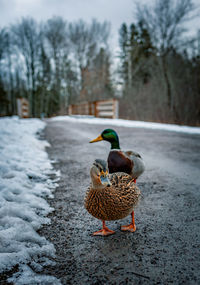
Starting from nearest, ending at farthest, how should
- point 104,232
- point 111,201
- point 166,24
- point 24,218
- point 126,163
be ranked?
point 111,201 < point 104,232 < point 24,218 < point 126,163 < point 166,24

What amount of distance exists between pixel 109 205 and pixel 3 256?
795mm

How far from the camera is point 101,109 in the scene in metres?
16.8

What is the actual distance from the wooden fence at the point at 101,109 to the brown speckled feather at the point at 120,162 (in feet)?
41.7

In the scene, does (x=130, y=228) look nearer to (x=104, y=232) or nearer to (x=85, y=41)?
(x=104, y=232)

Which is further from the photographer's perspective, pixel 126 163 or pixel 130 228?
pixel 126 163

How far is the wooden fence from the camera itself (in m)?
14.9

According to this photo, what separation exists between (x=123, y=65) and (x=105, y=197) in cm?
2530

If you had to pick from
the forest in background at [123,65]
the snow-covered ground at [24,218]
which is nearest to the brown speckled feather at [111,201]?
the snow-covered ground at [24,218]

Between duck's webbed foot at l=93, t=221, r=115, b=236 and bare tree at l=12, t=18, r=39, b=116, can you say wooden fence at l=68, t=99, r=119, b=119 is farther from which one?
duck's webbed foot at l=93, t=221, r=115, b=236

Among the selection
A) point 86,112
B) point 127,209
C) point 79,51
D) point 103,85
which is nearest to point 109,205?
point 127,209

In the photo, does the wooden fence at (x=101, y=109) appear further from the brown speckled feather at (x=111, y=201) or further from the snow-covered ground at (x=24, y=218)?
the brown speckled feather at (x=111, y=201)

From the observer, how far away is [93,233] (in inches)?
69.2

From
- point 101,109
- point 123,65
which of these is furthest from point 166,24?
point 123,65

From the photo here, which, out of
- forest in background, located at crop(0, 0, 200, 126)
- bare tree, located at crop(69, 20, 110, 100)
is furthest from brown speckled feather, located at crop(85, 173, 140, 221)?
bare tree, located at crop(69, 20, 110, 100)
